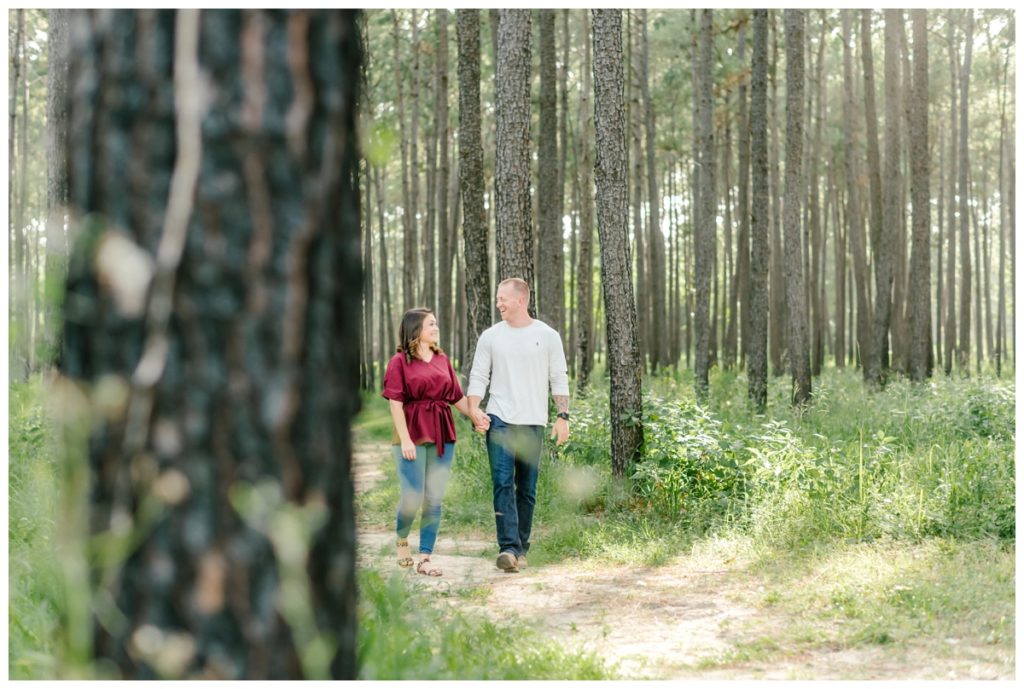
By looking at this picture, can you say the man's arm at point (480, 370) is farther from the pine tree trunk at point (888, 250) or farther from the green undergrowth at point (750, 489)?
the pine tree trunk at point (888, 250)

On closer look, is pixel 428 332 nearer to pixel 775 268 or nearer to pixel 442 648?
pixel 442 648

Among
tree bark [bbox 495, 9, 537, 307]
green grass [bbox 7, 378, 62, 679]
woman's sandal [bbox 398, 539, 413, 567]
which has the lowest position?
woman's sandal [bbox 398, 539, 413, 567]

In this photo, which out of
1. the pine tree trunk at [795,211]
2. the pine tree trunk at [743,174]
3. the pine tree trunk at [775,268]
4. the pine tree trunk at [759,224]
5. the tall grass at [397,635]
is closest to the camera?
the tall grass at [397,635]

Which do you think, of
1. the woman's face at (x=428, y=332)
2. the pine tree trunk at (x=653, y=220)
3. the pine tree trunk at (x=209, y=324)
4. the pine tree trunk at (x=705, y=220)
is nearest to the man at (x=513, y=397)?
the woman's face at (x=428, y=332)

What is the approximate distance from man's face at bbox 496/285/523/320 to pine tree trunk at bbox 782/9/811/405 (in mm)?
8879

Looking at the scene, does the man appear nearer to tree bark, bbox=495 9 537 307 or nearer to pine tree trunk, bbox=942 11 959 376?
tree bark, bbox=495 9 537 307

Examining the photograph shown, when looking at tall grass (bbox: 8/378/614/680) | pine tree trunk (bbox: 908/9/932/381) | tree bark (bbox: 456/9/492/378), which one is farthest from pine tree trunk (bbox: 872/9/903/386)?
tall grass (bbox: 8/378/614/680)

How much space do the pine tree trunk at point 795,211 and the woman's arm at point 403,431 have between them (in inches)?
372

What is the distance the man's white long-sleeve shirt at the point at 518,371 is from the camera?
729 cm

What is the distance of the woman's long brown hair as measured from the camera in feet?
23.5

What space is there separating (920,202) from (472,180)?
8646mm

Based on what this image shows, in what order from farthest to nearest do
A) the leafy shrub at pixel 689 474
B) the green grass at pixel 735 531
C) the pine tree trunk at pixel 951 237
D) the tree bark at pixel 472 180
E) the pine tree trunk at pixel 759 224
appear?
the pine tree trunk at pixel 951 237 < the pine tree trunk at pixel 759 224 < the tree bark at pixel 472 180 < the leafy shrub at pixel 689 474 < the green grass at pixel 735 531

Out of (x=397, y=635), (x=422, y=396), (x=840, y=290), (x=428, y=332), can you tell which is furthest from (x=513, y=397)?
(x=840, y=290)

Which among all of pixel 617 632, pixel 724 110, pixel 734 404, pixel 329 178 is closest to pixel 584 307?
pixel 734 404
